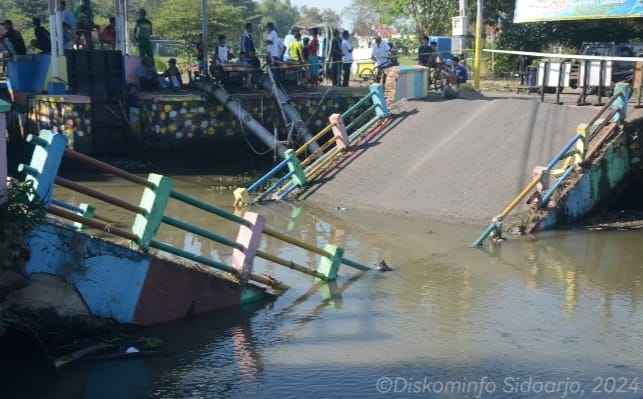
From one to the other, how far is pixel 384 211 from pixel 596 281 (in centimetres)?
440

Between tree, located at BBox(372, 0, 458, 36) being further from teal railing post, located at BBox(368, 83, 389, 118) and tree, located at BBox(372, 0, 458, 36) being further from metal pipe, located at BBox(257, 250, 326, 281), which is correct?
metal pipe, located at BBox(257, 250, 326, 281)

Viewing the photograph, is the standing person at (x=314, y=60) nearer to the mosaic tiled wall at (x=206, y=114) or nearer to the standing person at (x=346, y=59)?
the standing person at (x=346, y=59)

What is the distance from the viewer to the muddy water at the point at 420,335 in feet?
21.6

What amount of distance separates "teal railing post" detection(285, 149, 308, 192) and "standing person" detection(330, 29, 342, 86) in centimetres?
745

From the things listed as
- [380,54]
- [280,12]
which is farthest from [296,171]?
[280,12]

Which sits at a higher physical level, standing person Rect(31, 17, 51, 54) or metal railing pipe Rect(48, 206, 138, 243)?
standing person Rect(31, 17, 51, 54)

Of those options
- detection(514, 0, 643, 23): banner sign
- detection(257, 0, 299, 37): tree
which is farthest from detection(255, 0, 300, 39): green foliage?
detection(514, 0, 643, 23): banner sign

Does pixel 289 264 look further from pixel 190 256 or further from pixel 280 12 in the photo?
pixel 280 12

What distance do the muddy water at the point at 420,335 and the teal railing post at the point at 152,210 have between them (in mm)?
921

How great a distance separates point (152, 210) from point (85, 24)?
14.2m

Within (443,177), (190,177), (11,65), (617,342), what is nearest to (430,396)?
(617,342)

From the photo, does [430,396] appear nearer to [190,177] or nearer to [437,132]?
[437,132]

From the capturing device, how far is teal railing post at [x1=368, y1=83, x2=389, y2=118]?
16438 mm

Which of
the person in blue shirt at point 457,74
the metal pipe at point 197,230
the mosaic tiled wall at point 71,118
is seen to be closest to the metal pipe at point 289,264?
the metal pipe at point 197,230
